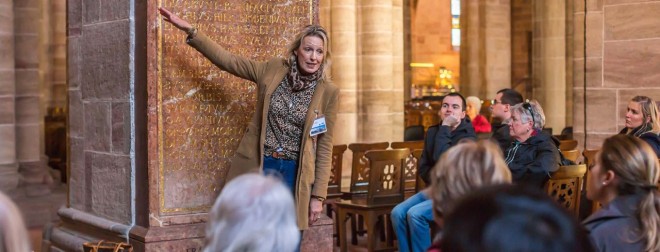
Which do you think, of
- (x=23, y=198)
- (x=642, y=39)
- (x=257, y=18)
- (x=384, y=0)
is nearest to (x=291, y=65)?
(x=257, y=18)

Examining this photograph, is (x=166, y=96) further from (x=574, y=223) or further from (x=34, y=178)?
(x=34, y=178)

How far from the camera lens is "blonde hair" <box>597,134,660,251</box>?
3.39 m

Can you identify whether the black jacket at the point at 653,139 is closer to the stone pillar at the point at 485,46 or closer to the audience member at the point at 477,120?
the audience member at the point at 477,120

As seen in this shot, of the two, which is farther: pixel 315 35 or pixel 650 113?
pixel 650 113

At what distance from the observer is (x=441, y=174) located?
308 cm

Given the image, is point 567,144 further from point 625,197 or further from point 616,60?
point 625,197

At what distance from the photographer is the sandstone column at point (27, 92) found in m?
11.8

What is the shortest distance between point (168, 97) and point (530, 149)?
7.51 ft

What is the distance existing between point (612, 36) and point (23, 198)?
20.7ft

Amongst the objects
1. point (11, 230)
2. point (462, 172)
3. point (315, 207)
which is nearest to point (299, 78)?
point (315, 207)

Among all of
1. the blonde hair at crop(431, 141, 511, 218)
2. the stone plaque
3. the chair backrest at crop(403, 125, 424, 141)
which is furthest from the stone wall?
the blonde hair at crop(431, 141, 511, 218)

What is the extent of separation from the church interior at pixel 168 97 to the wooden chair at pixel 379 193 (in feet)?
0.96

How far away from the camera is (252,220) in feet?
7.91

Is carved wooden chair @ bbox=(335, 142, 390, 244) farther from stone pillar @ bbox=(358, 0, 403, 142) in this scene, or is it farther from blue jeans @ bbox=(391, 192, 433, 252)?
stone pillar @ bbox=(358, 0, 403, 142)
